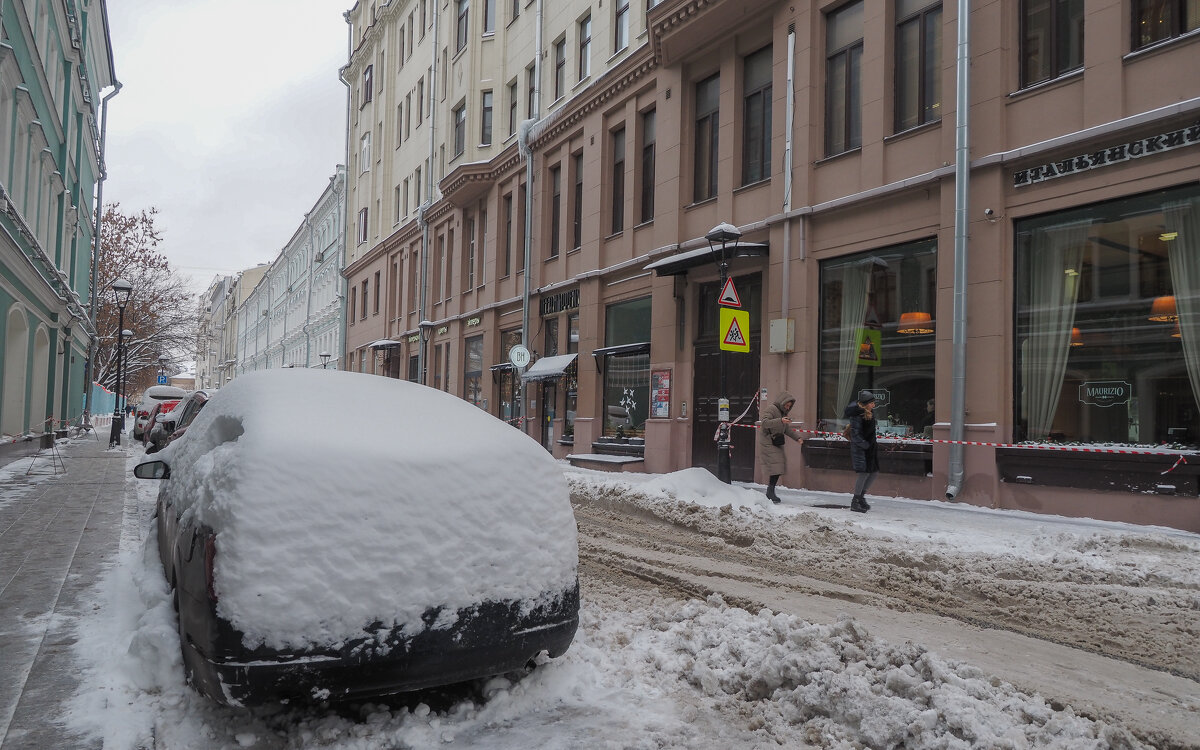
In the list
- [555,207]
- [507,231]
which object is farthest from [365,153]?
[555,207]

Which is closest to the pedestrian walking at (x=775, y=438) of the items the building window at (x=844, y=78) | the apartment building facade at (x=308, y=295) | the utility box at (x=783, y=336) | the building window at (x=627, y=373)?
the utility box at (x=783, y=336)

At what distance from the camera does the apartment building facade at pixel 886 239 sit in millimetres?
9820

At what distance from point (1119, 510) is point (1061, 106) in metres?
5.00

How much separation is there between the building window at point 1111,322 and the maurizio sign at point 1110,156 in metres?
0.49

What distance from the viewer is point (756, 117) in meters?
15.8

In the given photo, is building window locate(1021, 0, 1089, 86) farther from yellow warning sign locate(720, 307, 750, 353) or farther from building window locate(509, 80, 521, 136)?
building window locate(509, 80, 521, 136)

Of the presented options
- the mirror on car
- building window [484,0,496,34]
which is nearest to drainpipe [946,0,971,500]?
the mirror on car

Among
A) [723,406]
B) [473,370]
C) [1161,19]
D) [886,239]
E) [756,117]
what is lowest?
[723,406]

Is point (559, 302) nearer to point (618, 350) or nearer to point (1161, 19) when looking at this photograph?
point (618, 350)

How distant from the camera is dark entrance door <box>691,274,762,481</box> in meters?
15.4

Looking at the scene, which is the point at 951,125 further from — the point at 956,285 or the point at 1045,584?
the point at 1045,584

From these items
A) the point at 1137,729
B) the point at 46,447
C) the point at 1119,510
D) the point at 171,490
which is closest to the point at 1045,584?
the point at 1137,729

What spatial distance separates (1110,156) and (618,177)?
11869 millimetres

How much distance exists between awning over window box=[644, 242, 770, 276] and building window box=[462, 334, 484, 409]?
11.5m
